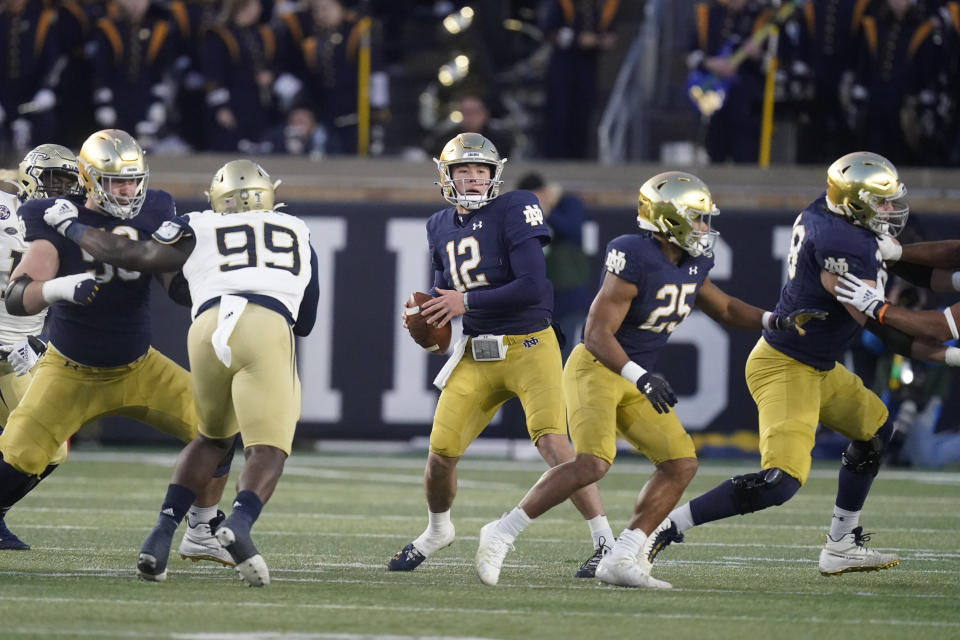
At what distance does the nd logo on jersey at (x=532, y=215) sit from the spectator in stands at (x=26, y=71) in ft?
25.9

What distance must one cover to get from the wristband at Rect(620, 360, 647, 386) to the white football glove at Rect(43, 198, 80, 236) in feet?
7.14

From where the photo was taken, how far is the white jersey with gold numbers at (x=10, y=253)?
24.0 ft

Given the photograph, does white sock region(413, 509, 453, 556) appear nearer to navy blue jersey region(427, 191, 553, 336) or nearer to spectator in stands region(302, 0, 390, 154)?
navy blue jersey region(427, 191, 553, 336)

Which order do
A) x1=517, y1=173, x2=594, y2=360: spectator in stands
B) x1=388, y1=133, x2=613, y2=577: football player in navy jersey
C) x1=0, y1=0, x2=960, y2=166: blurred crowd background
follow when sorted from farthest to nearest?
x1=0, y1=0, x2=960, y2=166: blurred crowd background, x1=517, y1=173, x2=594, y2=360: spectator in stands, x1=388, y1=133, x2=613, y2=577: football player in navy jersey

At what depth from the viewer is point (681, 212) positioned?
635 cm

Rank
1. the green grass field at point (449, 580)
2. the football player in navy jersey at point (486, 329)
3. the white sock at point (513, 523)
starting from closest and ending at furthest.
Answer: the green grass field at point (449, 580)
the white sock at point (513, 523)
the football player in navy jersey at point (486, 329)

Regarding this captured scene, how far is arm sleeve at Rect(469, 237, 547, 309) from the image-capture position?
6.57 meters

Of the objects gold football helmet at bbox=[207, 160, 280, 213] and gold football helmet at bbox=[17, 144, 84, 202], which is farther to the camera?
gold football helmet at bbox=[17, 144, 84, 202]

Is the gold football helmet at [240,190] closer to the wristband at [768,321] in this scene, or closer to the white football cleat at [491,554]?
the white football cleat at [491,554]

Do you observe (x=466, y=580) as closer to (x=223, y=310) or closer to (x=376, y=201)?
(x=223, y=310)

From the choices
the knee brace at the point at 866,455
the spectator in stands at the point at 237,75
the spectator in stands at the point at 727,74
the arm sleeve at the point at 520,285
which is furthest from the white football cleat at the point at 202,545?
Result: the spectator in stands at the point at 727,74

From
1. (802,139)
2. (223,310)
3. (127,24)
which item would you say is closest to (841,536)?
(223,310)

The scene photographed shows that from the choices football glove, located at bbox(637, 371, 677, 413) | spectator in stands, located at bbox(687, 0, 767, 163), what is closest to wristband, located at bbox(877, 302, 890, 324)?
football glove, located at bbox(637, 371, 677, 413)

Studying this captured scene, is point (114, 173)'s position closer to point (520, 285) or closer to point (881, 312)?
point (520, 285)
